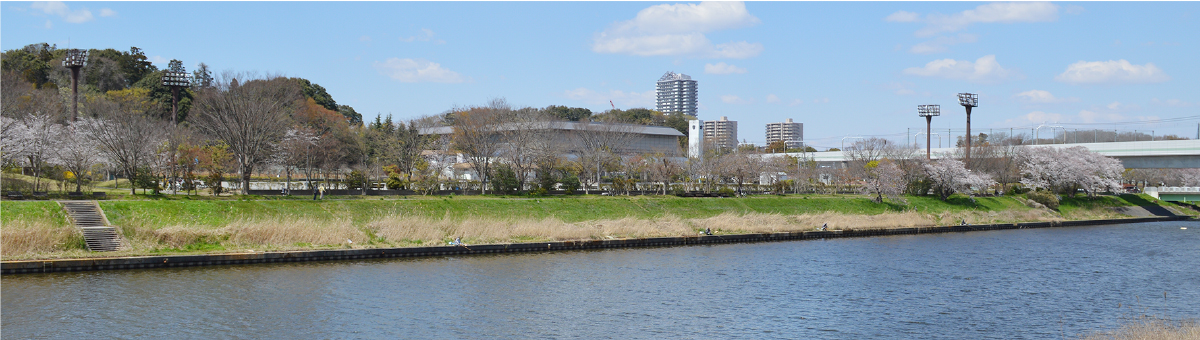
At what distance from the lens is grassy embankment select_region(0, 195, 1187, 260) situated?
32281 millimetres

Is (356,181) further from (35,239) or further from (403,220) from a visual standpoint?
(35,239)

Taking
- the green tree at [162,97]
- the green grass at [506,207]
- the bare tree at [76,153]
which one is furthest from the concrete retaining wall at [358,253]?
the green tree at [162,97]

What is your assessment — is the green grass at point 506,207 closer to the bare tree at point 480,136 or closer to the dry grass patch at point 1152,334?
the bare tree at point 480,136

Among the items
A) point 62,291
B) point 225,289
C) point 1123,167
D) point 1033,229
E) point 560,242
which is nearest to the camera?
point 62,291

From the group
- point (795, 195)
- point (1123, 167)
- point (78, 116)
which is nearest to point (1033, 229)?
point (795, 195)

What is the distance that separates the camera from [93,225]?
113 ft

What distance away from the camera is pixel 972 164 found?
82500 mm

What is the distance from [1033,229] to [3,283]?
217 feet

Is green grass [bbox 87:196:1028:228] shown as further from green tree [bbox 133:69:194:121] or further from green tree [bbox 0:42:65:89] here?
green tree [bbox 0:42:65:89]

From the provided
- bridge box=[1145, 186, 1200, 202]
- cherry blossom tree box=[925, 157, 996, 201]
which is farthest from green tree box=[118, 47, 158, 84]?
bridge box=[1145, 186, 1200, 202]

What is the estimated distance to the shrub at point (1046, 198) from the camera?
244 ft

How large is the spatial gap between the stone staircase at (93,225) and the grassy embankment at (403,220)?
1.57 feet

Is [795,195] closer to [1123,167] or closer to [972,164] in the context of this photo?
[972,164]

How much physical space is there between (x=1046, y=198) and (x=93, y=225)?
7684 cm
